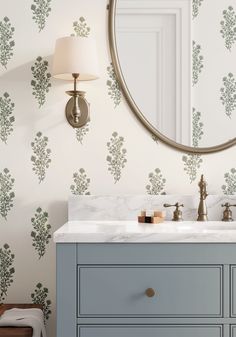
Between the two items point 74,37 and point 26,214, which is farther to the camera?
point 26,214

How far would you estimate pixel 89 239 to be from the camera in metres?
2.02

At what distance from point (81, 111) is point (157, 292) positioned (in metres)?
0.98

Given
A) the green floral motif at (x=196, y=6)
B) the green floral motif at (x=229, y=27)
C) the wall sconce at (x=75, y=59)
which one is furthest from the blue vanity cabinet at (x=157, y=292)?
the green floral motif at (x=196, y=6)

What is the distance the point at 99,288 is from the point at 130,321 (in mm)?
170

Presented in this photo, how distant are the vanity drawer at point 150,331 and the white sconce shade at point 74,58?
3.68ft

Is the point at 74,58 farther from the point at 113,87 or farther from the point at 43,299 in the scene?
the point at 43,299

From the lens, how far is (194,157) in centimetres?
261

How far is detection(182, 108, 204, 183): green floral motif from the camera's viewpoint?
261cm

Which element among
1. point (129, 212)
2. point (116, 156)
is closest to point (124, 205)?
point (129, 212)

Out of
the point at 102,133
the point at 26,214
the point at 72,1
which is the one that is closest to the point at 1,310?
the point at 26,214

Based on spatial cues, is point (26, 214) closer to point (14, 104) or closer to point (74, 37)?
point (14, 104)

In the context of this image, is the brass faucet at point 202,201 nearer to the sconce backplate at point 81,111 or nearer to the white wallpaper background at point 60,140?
the white wallpaper background at point 60,140

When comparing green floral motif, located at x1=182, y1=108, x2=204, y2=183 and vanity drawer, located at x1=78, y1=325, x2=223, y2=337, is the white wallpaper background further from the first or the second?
vanity drawer, located at x1=78, y1=325, x2=223, y2=337

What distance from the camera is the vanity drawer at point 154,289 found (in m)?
2.02
